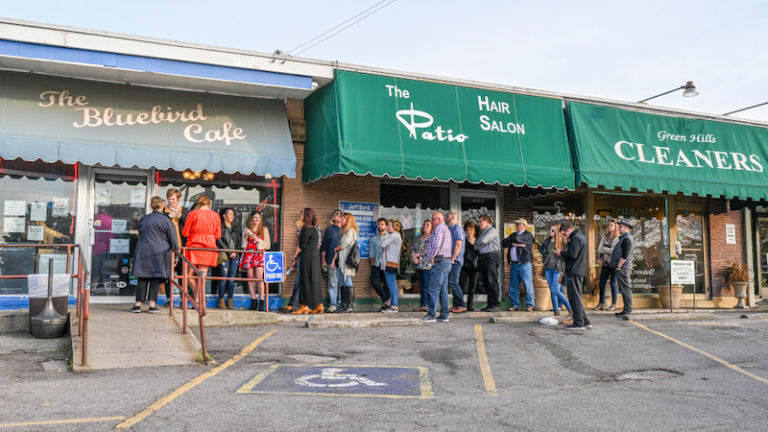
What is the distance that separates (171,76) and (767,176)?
44.1ft

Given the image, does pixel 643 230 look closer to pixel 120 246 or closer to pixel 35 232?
pixel 120 246

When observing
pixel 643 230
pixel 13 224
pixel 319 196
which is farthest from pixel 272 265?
pixel 643 230

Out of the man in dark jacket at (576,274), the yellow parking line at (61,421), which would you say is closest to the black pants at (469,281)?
the man in dark jacket at (576,274)

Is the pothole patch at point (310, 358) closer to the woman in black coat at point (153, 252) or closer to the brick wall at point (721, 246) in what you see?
the woman in black coat at point (153, 252)

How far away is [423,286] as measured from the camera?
41.3 feet

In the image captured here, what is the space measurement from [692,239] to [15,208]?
50.6ft

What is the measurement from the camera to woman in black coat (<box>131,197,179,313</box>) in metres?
9.52

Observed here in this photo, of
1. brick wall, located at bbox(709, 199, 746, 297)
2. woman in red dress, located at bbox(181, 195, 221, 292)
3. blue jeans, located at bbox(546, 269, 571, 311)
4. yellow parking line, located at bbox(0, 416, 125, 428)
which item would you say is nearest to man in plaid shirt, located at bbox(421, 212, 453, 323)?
blue jeans, located at bbox(546, 269, 571, 311)

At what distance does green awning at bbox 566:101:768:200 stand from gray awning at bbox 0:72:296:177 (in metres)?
6.23

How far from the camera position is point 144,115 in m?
11.2

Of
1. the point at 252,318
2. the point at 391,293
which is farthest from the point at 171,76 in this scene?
the point at 391,293

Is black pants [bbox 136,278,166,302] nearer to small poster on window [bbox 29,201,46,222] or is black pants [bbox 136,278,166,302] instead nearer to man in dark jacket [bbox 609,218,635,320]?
small poster on window [bbox 29,201,46,222]

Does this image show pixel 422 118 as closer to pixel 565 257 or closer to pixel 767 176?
pixel 565 257

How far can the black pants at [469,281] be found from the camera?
42.4 ft
